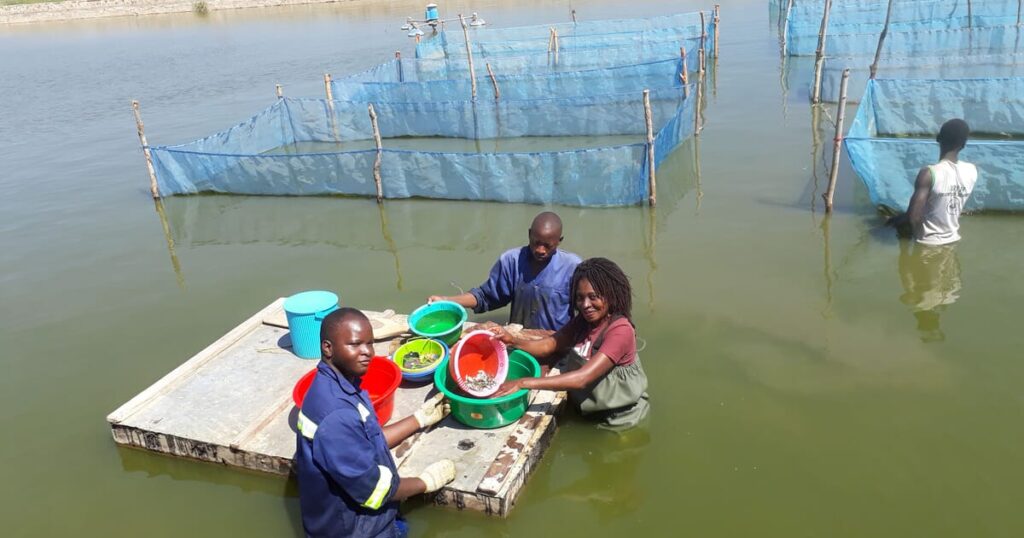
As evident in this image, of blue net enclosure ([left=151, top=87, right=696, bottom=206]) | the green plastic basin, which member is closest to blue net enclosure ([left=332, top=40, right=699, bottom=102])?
blue net enclosure ([left=151, top=87, right=696, bottom=206])

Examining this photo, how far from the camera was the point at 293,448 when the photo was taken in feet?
14.5

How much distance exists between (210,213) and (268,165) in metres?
1.16

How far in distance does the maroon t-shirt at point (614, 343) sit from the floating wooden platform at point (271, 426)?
0.52 metres

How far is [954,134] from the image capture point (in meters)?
6.70

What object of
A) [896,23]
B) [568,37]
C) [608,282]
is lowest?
[608,282]

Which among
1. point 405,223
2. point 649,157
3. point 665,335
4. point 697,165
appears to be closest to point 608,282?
point 665,335

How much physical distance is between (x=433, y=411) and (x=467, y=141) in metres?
9.63

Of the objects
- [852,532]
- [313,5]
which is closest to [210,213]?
[852,532]

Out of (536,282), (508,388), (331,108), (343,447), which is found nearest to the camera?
(343,447)

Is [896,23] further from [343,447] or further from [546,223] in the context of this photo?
[343,447]

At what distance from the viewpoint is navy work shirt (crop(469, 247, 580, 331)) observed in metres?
5.11

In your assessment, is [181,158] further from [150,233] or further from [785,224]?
[785,224]

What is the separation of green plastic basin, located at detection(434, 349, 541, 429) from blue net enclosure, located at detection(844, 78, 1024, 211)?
5536 millimetres

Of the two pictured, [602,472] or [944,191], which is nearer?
[602,472]
